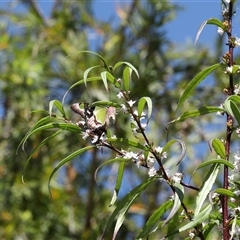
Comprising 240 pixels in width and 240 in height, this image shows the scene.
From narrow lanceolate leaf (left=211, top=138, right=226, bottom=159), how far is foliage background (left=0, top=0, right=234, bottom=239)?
1.29 m

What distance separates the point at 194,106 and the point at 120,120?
0.26 metres

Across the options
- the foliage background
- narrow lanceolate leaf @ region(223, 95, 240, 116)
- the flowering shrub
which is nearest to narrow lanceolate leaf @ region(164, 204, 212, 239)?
the flowering shrub

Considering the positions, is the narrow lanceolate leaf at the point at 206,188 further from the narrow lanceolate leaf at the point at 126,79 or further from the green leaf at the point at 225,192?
the narrow lanceolate leaf at the point at 126,79

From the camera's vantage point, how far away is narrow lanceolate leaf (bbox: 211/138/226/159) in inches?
30.9

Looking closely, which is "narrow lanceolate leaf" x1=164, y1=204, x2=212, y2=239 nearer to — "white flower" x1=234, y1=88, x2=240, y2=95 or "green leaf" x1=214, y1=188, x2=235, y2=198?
"green leaf" x1=214, y1=188, x2=235, y2=198

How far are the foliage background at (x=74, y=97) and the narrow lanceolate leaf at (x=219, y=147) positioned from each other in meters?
1.29

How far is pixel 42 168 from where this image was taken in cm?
232

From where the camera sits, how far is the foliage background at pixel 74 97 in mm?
2234

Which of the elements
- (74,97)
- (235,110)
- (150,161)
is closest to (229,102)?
(235,110)

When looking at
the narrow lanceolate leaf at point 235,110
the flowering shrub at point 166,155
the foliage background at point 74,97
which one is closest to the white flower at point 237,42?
the flowering shrub at point 166,155

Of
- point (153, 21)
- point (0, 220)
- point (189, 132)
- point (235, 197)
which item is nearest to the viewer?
point (235, 197)

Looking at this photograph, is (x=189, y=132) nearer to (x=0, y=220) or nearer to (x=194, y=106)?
(x=194, y=106)

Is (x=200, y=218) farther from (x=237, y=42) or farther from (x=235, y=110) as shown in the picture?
(x=237, y=42)

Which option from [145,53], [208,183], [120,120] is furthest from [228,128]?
[145,53]
